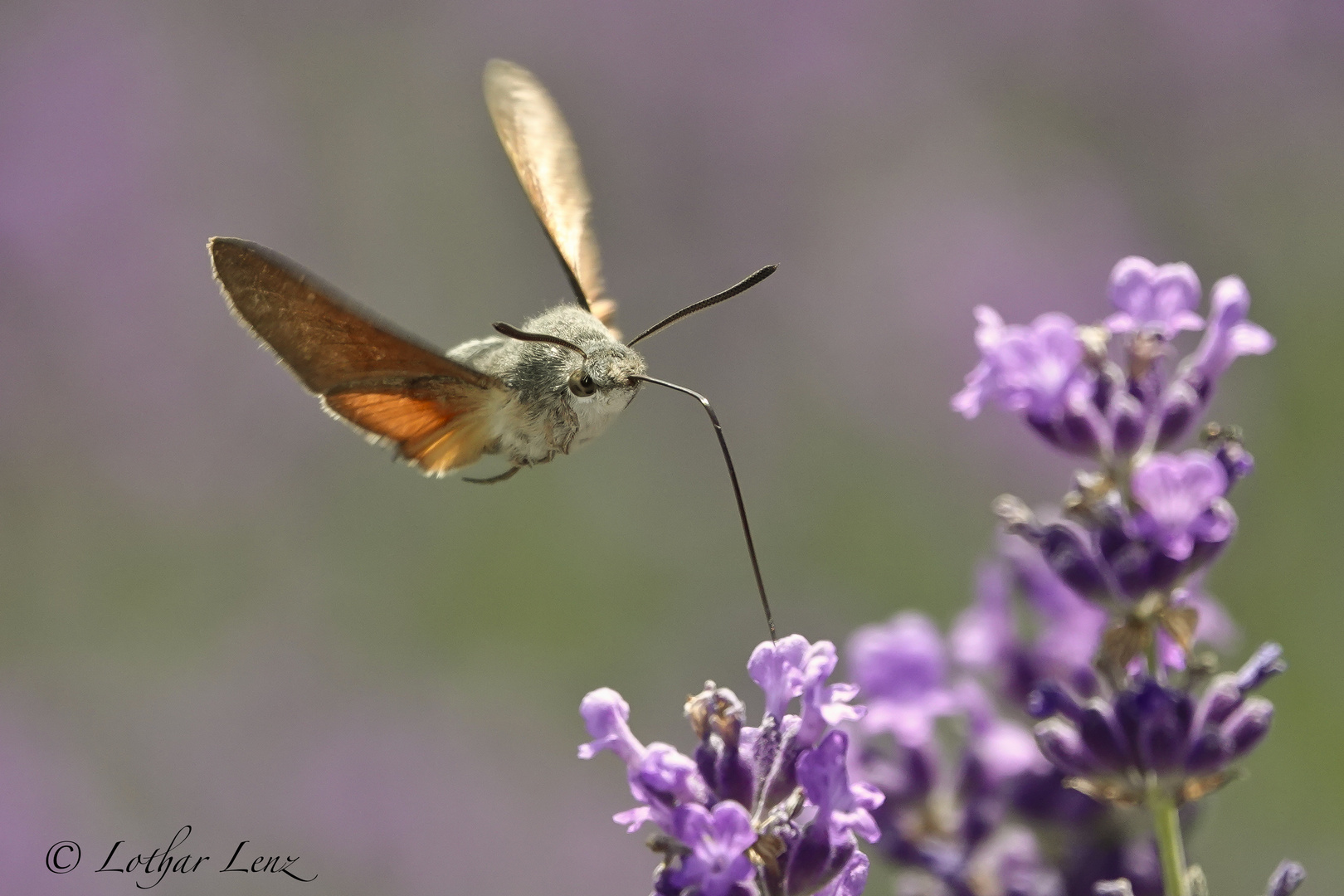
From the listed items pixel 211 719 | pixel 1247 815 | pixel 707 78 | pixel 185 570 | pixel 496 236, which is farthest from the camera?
pixel 707 78

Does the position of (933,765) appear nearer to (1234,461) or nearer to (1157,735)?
(1157,735)

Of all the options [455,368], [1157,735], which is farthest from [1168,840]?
[455,368]

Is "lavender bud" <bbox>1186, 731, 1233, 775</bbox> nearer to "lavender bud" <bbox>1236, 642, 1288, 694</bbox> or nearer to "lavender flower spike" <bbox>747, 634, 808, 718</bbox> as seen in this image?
"lavender bud" <bbox>1236, 642, 1288, 694</bbox>

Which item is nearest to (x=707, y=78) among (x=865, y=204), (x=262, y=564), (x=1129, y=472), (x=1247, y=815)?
(x=865, y=204)

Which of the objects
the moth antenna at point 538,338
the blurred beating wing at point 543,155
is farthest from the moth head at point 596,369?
the blurred beating wing at point 543,155

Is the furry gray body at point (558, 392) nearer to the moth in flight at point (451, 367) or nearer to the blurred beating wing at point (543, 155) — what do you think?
the moth in flight at point (451, 367)

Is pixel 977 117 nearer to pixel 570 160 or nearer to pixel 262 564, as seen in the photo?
pixel 262 564
